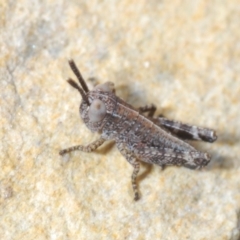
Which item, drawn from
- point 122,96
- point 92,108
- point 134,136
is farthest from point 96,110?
point 122,96

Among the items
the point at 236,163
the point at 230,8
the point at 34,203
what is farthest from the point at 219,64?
the point at 34,203

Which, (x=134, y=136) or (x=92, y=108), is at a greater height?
(x=92, y=108)

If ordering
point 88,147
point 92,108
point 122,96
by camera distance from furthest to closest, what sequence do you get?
point 122,96 → point 88,147 → point 92,108

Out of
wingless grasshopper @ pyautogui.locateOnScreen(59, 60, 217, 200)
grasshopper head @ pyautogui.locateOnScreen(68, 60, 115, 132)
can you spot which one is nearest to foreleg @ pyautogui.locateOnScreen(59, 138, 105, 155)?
wingless grasshopper @ pyautogui.locateOnScreen(59, 60, 217, 200)

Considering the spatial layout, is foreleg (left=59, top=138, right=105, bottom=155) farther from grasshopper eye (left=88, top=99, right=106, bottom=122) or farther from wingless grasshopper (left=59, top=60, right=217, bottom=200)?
grasshopper eye (left=88, top=99, right=106, bottom=122)

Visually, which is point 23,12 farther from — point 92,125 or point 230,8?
point 230,8

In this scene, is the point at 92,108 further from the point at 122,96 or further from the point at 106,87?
the point at 122,96

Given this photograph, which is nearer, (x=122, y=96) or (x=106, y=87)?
(x=106, y=87)
